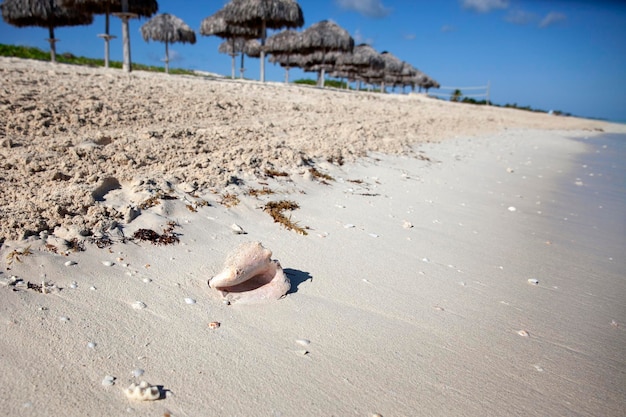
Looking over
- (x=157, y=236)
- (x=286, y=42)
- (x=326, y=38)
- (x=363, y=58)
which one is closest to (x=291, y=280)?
(x=157, y=236)

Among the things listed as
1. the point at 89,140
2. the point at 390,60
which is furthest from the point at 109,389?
the point at 390,60

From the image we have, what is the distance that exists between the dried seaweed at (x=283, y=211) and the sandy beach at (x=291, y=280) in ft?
0.14

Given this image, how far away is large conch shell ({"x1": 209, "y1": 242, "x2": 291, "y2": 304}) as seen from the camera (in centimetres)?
176

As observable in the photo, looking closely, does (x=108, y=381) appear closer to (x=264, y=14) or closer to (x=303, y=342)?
(x=303, y=342)

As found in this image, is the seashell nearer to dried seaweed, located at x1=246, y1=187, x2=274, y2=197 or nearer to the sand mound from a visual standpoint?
the sand mound

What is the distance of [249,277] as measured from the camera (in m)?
1.80

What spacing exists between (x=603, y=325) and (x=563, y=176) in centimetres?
458

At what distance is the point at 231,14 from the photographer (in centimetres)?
1320

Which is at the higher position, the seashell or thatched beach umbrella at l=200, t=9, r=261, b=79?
thatched beach umbrella at l=200, t=9, r=261, b=79

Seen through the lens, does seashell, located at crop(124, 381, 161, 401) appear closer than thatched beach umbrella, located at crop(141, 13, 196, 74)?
Yes

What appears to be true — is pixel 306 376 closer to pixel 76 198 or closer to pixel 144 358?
pixel 144 358

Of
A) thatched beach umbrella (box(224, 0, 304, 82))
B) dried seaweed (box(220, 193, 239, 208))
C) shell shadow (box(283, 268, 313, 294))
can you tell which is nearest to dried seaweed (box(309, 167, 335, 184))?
dried seaweed (box(220, 193, 239, 208))

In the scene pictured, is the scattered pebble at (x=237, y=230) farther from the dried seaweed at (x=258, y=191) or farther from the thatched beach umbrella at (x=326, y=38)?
the thatched beach umbrella at (x=326, y=38)

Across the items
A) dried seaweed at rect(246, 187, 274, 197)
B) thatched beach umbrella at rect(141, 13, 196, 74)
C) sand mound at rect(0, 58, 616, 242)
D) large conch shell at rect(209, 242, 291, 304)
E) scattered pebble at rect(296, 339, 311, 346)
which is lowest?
scattered pebble at rect(296, 339, 311, 346)
